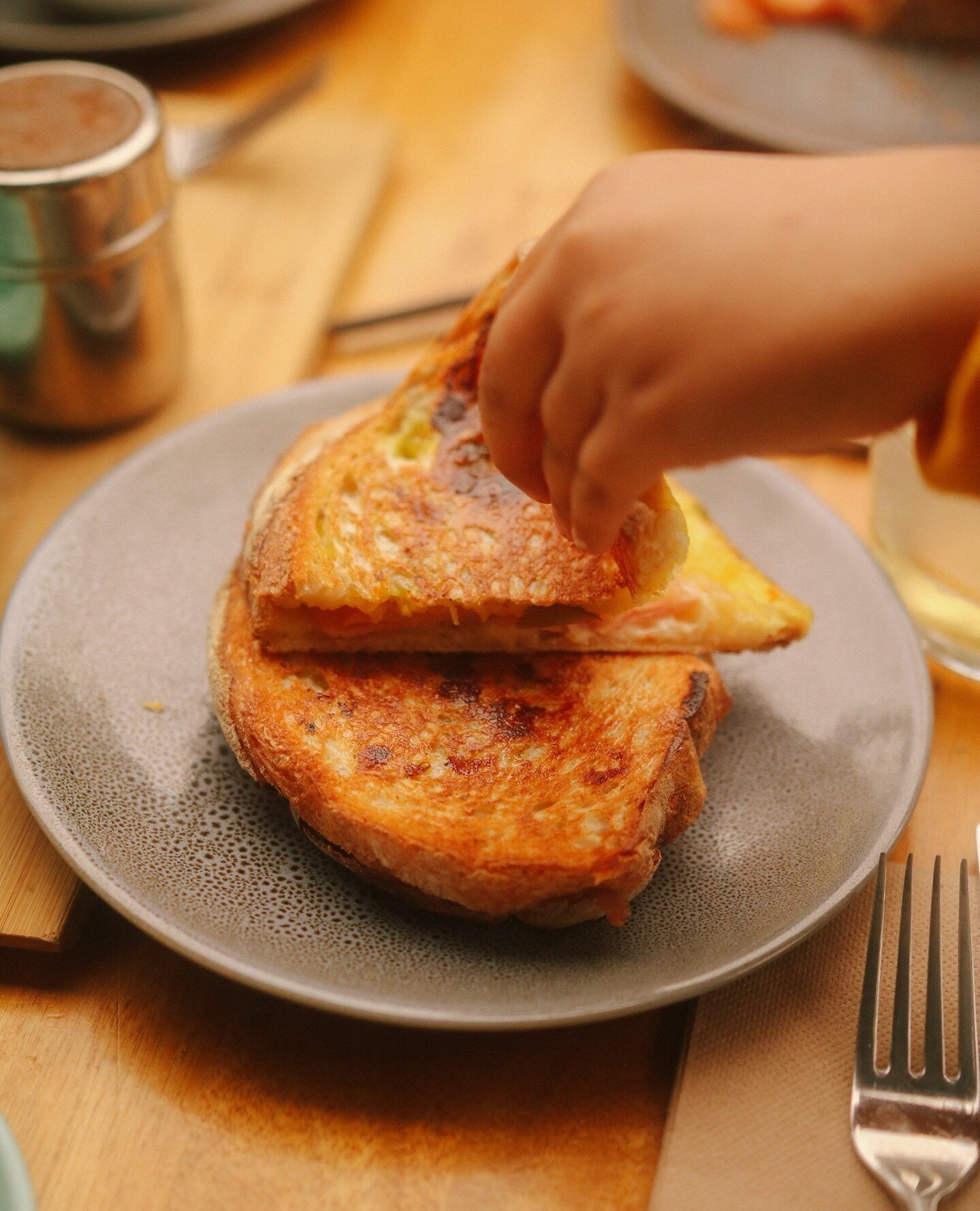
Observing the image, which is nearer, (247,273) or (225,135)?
(247,273)

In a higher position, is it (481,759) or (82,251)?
(82,251)

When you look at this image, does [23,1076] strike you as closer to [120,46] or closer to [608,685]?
[608,685]

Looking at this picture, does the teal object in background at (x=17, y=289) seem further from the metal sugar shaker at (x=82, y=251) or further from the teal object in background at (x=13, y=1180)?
the teal object in background at (x=13, y=1180)

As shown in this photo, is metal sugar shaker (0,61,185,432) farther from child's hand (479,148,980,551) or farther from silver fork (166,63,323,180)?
child's hand (479,148,980,551)

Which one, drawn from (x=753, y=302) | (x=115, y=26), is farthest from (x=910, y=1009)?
(x=115, y=26)

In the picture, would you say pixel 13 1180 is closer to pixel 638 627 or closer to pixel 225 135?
pixel 638 627

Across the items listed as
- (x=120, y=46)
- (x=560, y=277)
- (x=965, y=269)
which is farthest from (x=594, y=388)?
(x=120, y=46)

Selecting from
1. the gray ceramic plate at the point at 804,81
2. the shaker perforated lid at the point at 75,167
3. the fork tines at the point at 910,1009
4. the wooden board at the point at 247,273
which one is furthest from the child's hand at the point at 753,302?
the gray ceramic plate at the point at 804,81

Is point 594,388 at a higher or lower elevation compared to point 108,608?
higher
